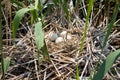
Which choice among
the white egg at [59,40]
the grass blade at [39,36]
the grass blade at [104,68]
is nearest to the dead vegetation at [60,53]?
the white egg at [59,40]

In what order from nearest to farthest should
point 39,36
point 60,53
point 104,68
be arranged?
point 104,68 < point 39,36 < point 60,53

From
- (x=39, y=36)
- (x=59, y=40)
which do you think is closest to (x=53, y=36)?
(x=59, y=40)

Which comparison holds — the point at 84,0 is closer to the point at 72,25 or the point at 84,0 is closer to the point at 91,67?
the point at 72,25

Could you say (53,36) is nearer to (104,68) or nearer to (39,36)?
(39,36)

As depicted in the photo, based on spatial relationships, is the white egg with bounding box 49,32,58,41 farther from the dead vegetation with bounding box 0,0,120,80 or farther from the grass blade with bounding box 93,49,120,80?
the grass blade with bounding box 93,49,120,80

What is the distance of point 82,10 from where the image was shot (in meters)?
1.55

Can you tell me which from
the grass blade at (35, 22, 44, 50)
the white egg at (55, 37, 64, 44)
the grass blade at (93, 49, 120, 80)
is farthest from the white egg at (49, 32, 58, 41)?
the grass blade at (93, 49, 120, 80)

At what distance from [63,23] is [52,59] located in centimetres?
30

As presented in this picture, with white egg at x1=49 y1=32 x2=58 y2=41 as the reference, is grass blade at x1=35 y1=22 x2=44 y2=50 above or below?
above

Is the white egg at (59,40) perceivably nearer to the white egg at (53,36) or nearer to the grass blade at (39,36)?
the white egg at (53,36)

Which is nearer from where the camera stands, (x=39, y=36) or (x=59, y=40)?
(x=39, y=36)

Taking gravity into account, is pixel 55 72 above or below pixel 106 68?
below

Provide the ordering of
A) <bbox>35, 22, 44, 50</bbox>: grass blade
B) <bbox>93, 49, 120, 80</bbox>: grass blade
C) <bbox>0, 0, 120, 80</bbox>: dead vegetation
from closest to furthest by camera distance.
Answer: <bbox>93, 49, 120, 80</bbox>: grass blade < <bbox>35, 22, 44, 50</bbox>: grass blade < <bbox>0, 0, 120, 80</bbox>: dead vegetation

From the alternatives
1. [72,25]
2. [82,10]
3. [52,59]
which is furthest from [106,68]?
[82,10]
